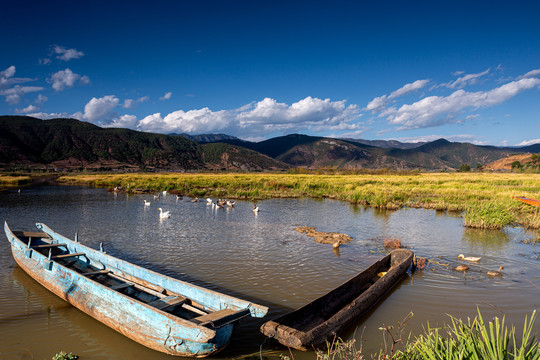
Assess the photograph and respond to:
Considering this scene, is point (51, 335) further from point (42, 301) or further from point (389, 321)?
point (389, 321)

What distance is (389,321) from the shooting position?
706cm

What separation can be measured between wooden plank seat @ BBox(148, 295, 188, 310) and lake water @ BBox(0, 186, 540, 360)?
0.78 meters

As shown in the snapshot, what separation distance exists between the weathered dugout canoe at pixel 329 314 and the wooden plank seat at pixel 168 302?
1.96m

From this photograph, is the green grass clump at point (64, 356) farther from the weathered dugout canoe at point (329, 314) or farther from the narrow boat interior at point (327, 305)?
the narrow boat interior at point (327, 305)

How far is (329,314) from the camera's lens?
21.8 feet

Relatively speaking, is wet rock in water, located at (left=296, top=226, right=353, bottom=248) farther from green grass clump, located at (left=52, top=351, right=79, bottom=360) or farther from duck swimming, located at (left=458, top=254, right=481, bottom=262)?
green grass clump, located at (left=52, top=351, right=79, bottom=360)

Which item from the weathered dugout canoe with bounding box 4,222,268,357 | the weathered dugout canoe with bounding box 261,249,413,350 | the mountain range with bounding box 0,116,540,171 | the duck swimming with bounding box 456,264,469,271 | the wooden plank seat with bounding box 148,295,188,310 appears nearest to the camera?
the weathered dugout canoe with bounding box 4,222,268,357

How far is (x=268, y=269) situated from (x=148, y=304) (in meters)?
4.97

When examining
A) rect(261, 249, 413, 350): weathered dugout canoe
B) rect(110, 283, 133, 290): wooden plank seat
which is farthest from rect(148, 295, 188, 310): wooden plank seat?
rect(261, 249, 413, 350): weathered dugout canoe

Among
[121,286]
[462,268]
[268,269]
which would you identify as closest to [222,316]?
[121,286]

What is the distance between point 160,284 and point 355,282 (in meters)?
4.77

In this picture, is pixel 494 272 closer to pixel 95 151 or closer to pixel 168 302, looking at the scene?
pixel 168 302

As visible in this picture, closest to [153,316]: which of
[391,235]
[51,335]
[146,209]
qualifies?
[51,335]

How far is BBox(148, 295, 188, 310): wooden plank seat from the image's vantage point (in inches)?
240
